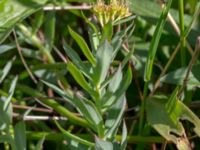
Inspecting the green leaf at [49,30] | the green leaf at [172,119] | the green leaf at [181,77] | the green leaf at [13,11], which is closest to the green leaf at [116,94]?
the green leaf at [172,119]

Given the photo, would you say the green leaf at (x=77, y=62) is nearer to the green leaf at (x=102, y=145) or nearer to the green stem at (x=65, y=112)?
the green leaf at (x=102, y=145)

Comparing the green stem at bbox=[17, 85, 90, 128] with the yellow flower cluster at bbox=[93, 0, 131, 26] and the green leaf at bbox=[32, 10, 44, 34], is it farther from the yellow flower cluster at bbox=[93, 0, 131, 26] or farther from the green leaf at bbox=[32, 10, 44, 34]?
the yellow flower cluster at bbox=[93, 0, 131, 26]

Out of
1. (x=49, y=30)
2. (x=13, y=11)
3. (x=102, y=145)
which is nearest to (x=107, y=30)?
(x=102, y=145)

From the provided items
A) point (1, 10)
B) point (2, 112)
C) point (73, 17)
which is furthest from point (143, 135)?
point (73, 17)

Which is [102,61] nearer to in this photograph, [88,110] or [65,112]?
[88,110]

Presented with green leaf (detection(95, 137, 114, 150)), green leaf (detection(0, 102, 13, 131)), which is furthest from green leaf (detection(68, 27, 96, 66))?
green leaf (detection(0, 102, 13, 131))

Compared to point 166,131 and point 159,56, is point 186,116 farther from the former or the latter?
point 159,56
